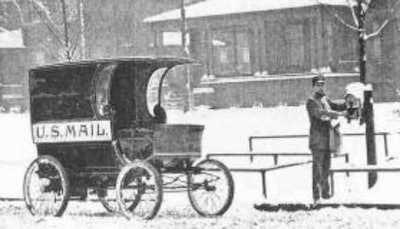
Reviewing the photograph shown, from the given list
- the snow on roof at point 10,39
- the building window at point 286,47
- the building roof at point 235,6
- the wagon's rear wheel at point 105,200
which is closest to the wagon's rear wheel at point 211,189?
the wagon's rear wheel at point 105,200

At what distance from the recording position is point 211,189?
1175 cm

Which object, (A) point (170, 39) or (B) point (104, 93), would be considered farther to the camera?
(A) point (170, 39)

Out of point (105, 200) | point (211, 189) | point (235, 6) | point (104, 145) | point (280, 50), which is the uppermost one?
point (235, 6)

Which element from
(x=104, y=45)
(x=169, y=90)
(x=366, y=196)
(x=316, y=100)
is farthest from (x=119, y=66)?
(x=104, y=45)

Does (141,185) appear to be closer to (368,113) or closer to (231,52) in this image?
(368,113)

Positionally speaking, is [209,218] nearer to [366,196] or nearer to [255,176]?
[366,196]

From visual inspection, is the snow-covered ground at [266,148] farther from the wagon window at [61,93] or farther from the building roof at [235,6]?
the building roof at [235,6]

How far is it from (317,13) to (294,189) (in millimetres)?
19758

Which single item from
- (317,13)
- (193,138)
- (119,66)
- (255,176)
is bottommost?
(255,176)

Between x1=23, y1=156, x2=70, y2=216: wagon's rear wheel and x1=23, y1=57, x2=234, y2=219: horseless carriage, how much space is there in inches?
0.6

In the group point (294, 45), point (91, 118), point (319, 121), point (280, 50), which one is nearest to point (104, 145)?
point (91, 118)

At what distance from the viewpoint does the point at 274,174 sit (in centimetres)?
1778

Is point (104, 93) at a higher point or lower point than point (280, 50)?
lower

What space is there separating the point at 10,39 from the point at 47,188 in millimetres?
43942
